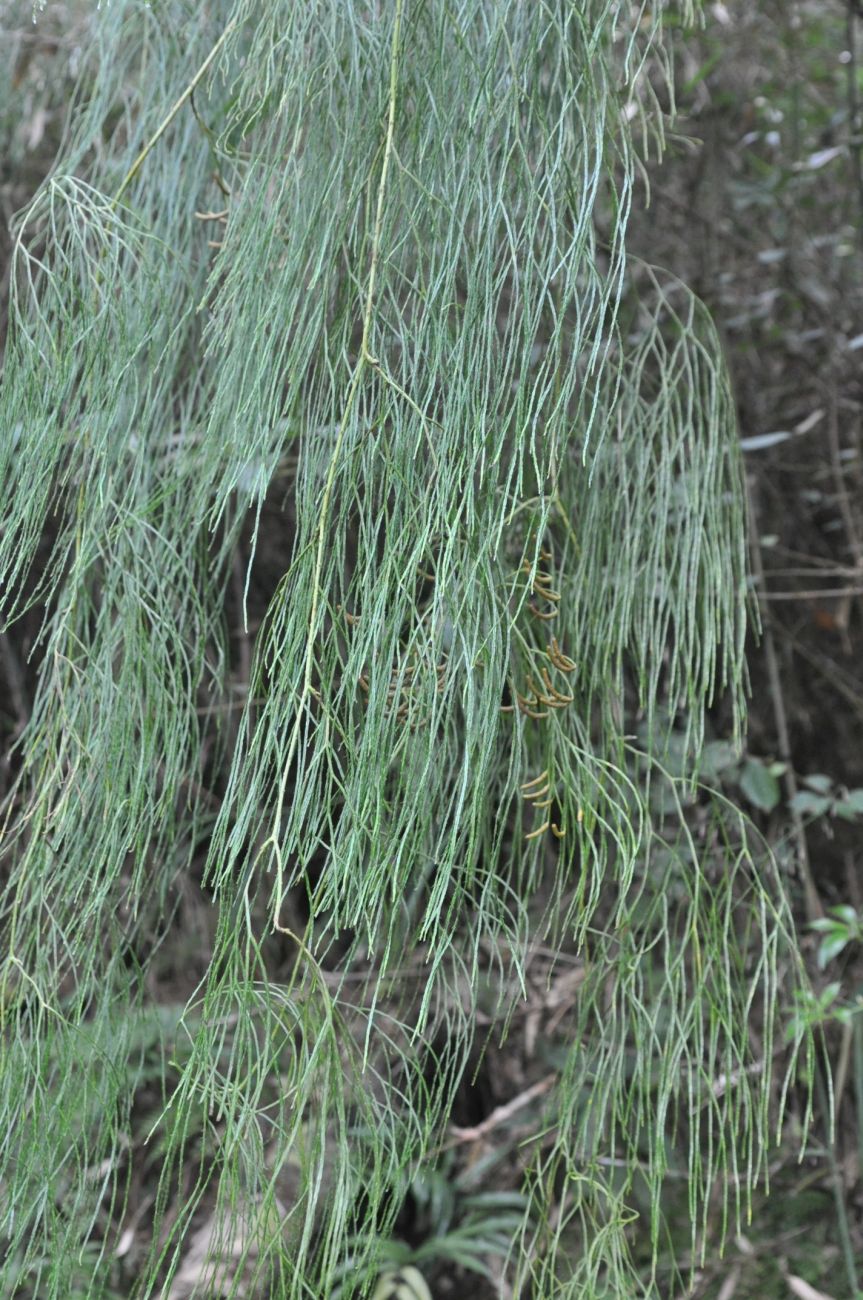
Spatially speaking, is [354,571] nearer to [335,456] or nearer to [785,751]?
[335,456]

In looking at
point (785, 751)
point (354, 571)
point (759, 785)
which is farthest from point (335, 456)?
point (785, 751)

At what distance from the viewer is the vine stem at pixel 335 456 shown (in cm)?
54

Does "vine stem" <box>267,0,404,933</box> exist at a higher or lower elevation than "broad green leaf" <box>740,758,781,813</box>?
higher

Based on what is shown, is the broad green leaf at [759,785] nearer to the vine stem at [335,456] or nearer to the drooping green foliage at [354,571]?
the drooping green foliage at [354,571]

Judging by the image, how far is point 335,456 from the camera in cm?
58

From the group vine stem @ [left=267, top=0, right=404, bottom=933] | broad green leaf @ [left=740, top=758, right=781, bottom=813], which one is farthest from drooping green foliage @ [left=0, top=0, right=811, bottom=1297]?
broad green leaf @ [left=740, top=758, right=781, bottom=813]

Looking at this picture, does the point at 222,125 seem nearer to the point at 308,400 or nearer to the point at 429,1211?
the point at 308,400

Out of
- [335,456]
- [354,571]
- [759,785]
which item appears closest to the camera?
[335,456]

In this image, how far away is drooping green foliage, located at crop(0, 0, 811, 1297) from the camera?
595 mm

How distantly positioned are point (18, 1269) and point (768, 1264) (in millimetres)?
1034

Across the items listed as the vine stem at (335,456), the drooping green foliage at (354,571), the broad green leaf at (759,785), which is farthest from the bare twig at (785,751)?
the vine stem at (335,456)

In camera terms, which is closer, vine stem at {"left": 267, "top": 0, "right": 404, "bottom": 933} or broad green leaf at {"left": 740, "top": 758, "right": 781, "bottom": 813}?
vine stem at {"left": 267, "top": 0, "right": 404, "bottom": 933}

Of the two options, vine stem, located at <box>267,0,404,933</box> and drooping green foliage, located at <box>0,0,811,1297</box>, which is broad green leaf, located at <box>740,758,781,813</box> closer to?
drooping green foliage, located at <box>0,0,811,1297</box>

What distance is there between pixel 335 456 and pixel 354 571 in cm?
15
